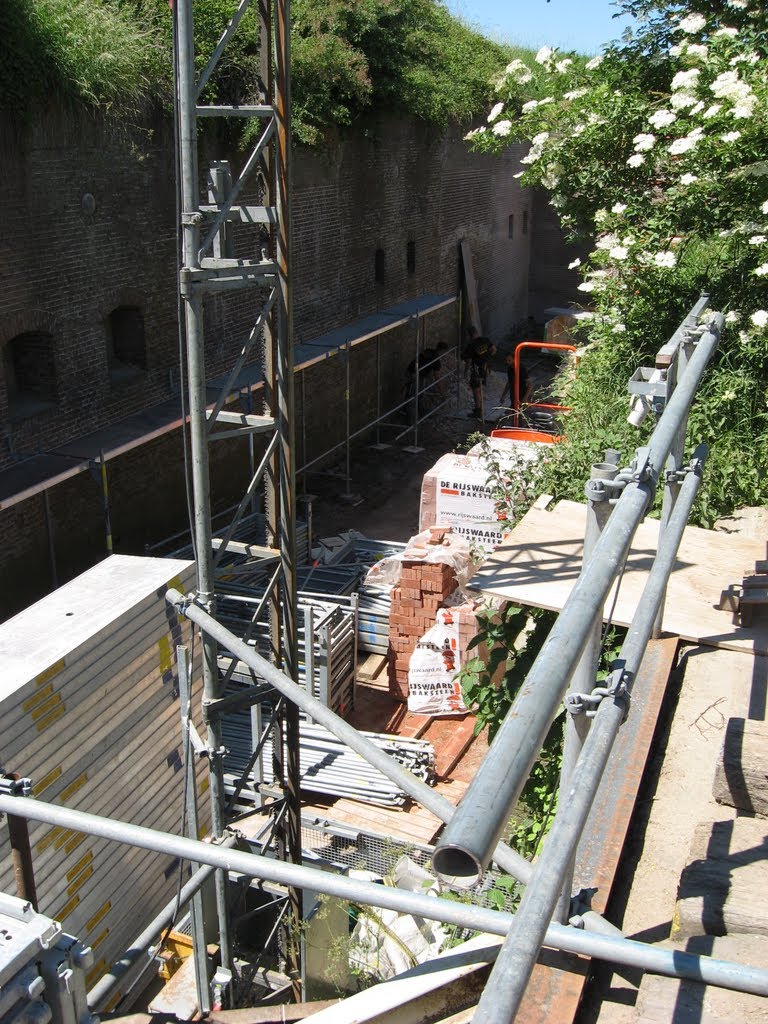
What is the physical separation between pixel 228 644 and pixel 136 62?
8.21 meters

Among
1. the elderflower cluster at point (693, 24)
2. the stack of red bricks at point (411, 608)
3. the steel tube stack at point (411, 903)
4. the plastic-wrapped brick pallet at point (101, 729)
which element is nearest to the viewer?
the steel tube stack at point (411, 903)

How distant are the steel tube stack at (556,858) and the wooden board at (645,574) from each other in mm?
1838

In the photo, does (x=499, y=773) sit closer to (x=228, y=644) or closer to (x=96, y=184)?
(x=228, y=644)

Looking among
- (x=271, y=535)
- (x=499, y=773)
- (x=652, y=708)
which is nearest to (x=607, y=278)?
(x=271, y=535)

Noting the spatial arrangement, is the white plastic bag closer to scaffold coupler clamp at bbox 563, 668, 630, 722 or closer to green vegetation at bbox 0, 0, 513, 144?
green vegetation at bbox 0, 0, 513, 144

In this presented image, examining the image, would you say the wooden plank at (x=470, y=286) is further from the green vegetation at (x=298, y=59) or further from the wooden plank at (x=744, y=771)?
the wooden plank at (x=744, y=771)

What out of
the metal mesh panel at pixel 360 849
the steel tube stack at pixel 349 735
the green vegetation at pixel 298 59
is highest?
the green vegetation at pixel 298 59

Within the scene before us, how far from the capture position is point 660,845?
10.5 ft

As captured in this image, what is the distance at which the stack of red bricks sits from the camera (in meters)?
9.95

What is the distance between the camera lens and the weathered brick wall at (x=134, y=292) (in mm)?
9961

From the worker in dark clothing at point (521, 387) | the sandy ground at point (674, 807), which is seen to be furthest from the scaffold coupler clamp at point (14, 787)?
the worker in dark clothing at point (521, 387)

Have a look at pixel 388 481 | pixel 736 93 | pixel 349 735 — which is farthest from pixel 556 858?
pixel 388 481

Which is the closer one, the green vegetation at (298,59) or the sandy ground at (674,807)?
the sandy ground at (674,807)

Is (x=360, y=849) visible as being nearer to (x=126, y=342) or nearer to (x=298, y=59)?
(x=126, y=342)
